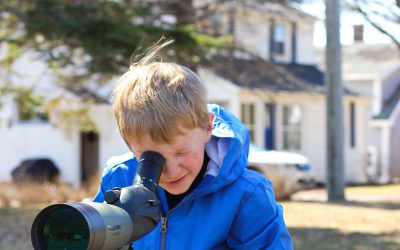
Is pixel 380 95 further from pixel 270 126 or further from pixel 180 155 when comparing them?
pixel 180 155

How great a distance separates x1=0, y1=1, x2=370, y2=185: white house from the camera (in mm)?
21375

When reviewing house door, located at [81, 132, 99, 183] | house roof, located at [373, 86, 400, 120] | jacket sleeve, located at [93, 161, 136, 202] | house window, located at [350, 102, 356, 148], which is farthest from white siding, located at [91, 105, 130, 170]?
jacket sleeve, located at [93, 161, 136, 202]

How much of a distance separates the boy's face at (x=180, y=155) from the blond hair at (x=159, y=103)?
0.02 meters

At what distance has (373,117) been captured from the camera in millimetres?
27734

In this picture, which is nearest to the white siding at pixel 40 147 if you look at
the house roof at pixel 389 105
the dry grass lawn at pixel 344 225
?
the dry grass lawn at pixel 344 225

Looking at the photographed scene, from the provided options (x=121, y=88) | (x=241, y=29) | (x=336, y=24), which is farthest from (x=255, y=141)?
(x=121, y=88)

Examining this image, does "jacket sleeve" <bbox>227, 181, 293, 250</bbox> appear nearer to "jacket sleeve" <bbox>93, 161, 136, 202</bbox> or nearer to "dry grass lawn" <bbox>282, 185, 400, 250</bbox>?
"jacket sleeve" <bbox>93, 161, 136, 202</bbox>

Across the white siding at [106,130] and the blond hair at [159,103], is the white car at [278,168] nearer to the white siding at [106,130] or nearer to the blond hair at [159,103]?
the white siding at [106,130]

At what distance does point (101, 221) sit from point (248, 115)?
67.3ft

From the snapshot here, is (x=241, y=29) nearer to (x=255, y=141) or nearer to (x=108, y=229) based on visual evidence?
(x=255, y=141)

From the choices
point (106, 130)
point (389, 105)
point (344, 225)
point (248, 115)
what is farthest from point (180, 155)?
point (389, 105)

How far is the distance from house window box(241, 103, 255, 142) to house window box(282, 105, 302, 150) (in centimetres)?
136

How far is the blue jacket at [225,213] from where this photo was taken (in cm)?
238

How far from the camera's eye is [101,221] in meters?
1.67
